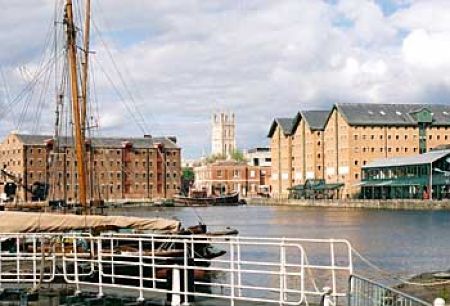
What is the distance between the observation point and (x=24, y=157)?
191875 mm

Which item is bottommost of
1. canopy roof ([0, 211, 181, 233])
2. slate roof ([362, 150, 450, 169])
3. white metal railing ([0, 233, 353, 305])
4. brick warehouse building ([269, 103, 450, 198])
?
white metal railing ([0, 233, 353, 305])

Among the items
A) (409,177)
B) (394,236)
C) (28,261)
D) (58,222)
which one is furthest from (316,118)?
(58,222)

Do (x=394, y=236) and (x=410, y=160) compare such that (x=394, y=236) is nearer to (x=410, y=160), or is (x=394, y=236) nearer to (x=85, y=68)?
(x=85, y=68)

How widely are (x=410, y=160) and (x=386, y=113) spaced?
77.7 ft

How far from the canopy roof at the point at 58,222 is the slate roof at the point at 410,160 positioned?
126085 millimetres

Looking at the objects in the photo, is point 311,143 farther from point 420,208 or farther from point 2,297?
point 2,297

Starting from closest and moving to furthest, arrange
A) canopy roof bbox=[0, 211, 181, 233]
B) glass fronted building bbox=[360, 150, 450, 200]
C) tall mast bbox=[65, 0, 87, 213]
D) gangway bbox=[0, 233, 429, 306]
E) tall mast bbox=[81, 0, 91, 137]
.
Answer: gangway bbox=[0, 233, 429, 306] → canopy roof bbox=[0, 211, 181, 233] → tall mast bbox=[65, 0, 87, 213] → tall mast bbox=[81, 0, 91, 137] → glass fronted building bbox=[360, 150, 450, 200]

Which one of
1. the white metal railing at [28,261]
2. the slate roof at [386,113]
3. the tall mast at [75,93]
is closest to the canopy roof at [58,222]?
the white metal railing at [28,261]

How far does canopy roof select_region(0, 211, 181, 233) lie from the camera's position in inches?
1081

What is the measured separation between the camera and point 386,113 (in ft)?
Result: 592

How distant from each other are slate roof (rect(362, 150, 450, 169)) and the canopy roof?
126m

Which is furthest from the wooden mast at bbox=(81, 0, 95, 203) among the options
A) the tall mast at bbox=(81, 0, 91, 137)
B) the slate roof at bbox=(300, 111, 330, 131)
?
the slate roof at bbox=(300, 111, 330, 131)

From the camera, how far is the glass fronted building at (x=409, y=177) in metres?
150

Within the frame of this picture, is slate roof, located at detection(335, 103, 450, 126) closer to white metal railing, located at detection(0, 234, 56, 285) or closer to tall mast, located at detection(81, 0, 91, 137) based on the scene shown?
tall mast, located at detection(81, 0, 91, 137)
